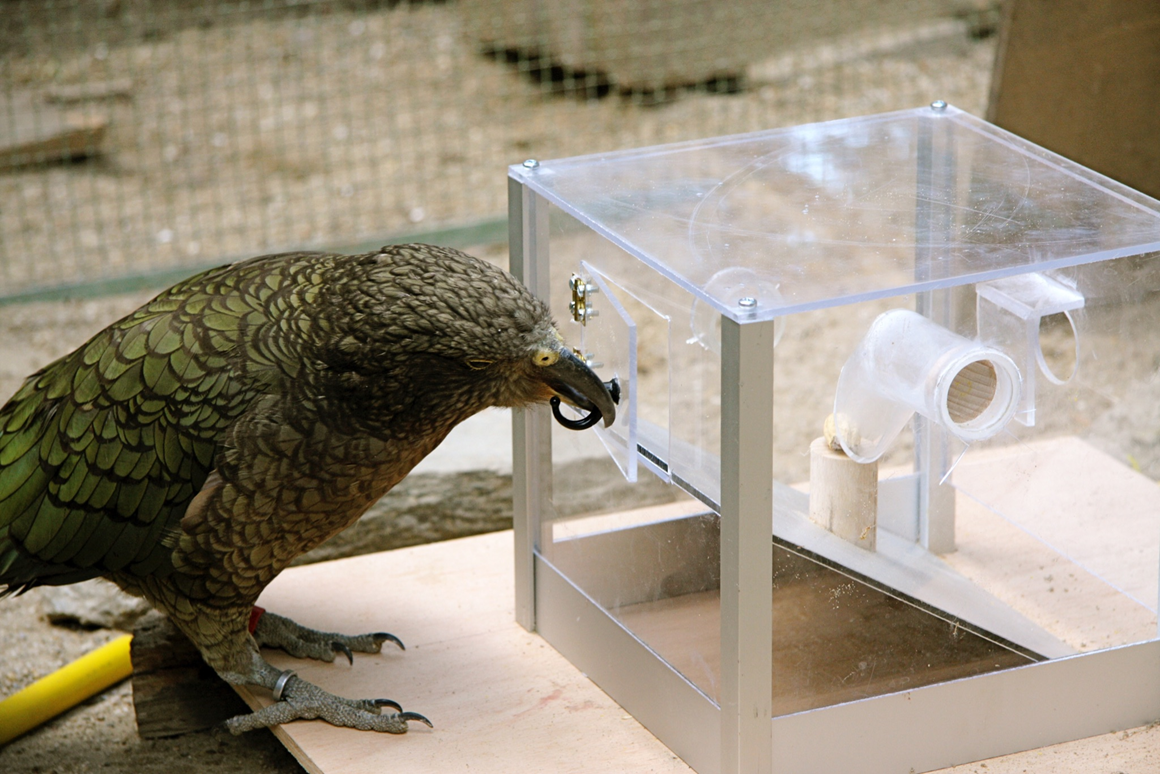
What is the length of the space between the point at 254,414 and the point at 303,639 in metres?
0.55

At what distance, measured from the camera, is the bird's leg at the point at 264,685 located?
202cm

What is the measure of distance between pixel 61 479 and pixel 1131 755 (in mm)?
1583

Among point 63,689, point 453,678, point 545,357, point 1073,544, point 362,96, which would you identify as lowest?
point 63,689

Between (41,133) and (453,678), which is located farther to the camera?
(41,133)

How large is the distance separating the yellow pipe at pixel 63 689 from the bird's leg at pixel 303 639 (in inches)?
18.4

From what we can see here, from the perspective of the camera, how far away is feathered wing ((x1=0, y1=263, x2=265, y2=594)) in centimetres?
187

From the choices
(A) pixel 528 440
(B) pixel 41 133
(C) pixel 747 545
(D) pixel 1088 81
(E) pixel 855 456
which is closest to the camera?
(C) pixel 747 545

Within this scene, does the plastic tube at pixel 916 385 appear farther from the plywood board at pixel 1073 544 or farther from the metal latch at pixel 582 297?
the metal latch at pixel 582 297

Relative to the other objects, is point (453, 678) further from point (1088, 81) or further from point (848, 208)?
point (1088, 81)

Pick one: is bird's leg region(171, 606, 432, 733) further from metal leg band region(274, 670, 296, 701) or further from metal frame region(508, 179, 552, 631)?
metal frame region(508, 179, 552, 631)

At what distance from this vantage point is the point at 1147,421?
6.82 ft

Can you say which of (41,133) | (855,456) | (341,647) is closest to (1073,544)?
(855,456)

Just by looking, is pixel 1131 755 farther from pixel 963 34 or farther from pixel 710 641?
pixel 963 34

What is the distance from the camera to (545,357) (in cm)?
175
